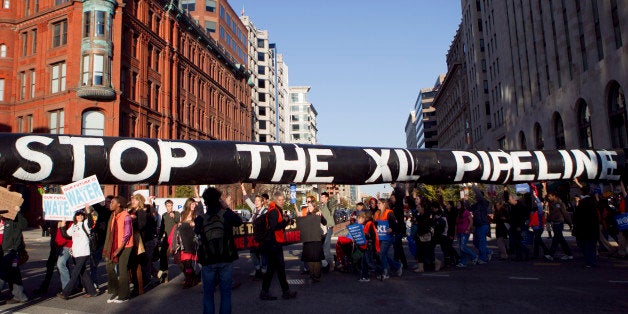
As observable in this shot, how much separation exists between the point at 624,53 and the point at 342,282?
25.4 metres

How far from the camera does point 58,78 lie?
118 feet

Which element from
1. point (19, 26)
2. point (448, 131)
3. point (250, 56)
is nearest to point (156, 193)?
point (19, 26)

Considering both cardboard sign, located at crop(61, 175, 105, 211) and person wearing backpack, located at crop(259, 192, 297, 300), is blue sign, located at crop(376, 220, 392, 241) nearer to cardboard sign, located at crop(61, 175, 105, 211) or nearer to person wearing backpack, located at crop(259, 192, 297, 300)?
person wearing backpack, located at crop(259, 192, 297, 300)

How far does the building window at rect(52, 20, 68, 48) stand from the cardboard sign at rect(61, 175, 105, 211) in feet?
110

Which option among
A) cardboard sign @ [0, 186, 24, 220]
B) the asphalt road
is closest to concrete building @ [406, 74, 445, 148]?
the asphalt road

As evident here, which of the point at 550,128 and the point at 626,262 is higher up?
the point at 550,128

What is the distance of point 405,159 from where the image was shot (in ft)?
32.4

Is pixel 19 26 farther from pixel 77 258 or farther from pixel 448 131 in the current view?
pixel 448 131

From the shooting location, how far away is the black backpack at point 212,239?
607 cm

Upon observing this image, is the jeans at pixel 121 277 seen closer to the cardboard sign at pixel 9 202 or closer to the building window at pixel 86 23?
the cardboard sign at pixel 9 202

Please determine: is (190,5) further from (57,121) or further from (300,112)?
(300,112)

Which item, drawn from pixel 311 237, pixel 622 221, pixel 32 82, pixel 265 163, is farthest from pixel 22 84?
pixel 622 221

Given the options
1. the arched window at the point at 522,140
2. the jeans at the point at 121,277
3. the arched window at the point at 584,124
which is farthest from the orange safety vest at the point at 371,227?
the arched window at the point at 522,140

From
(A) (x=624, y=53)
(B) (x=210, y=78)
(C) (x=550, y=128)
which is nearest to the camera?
(A) (x=624, y=53)
